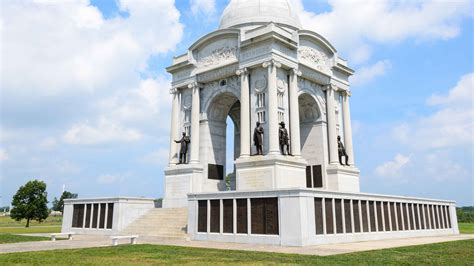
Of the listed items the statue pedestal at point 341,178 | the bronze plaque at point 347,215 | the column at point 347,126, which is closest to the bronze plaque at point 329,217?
the bronze plaque at point 347,215

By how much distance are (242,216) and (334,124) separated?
17.8m

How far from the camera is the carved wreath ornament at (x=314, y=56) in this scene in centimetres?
3356

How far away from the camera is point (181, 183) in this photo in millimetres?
32844

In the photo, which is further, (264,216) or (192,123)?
(192,123)

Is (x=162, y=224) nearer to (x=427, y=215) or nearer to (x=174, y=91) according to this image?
(x=174, y=91)

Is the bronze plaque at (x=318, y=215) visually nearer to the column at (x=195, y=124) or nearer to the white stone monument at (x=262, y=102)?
the white stone monument at (x=262, y=102)

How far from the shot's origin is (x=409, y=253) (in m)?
15.1

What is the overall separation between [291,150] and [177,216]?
32.9 ft

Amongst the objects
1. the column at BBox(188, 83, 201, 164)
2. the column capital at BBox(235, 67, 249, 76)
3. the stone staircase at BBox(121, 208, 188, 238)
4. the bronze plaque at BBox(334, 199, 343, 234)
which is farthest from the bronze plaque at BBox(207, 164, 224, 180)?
the bronze plaque at BBox(334, 199, 343, 234)

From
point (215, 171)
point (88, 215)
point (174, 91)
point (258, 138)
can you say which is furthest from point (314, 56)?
point (88, 215)

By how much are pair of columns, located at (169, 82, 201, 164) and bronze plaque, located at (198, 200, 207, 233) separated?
425 inches

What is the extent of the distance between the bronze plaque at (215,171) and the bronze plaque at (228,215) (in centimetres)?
1258

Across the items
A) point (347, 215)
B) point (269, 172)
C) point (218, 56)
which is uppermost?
point (218, 56)

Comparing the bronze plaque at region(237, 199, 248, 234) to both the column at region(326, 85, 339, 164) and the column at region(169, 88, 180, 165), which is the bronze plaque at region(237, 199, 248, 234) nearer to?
the column at region(169, 88, 180, 165)
